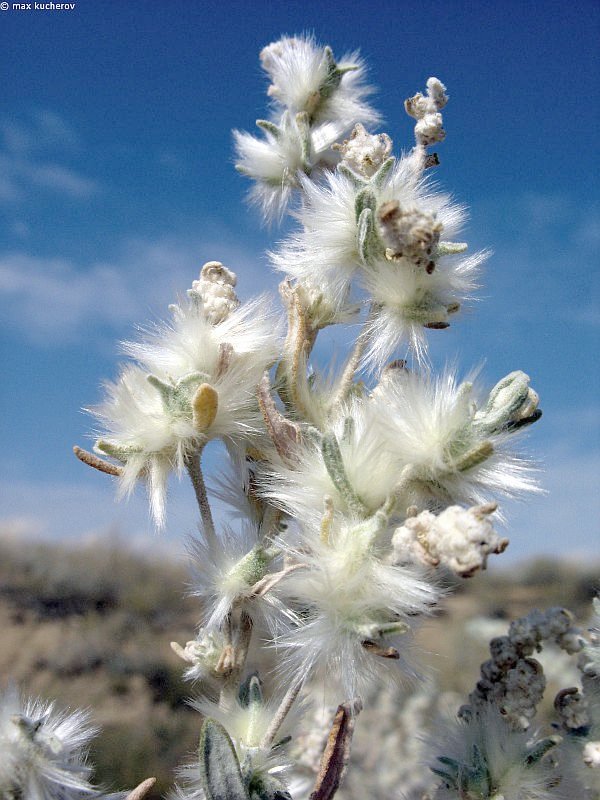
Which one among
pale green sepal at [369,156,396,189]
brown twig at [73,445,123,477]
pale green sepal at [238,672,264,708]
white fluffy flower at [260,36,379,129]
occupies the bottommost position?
pale green sepal at [238,672,264,708]

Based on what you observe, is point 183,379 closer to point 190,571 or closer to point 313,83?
point 190,571

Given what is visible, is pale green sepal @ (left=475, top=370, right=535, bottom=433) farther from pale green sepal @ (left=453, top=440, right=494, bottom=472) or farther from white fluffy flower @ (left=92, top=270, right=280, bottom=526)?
white fluffy flower @ (left=92, top=270, right=280, bottom=526)

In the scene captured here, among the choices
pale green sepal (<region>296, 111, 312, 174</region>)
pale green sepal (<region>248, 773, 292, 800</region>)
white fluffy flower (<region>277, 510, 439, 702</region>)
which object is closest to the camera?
white fluffy flower (<region>277, 510, 439, 702</region>)

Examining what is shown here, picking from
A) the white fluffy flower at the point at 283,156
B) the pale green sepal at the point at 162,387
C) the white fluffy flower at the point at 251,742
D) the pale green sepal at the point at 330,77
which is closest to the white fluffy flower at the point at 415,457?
the pale green sepal at the point at 162,387

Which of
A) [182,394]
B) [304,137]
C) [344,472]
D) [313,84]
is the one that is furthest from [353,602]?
[313,84]

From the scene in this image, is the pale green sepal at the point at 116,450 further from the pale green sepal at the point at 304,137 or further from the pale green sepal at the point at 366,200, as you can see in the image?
the pale green sepal at the point at 304,137

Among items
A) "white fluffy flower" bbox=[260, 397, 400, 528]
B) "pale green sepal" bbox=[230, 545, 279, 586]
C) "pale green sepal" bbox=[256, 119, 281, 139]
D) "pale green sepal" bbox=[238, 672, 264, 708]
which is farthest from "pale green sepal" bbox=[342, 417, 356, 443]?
"pale green sepal" bbox=[256, 119, 281, 139]

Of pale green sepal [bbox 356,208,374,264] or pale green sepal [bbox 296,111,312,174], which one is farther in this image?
pale green sepal [bbox 296,111,312,174]
